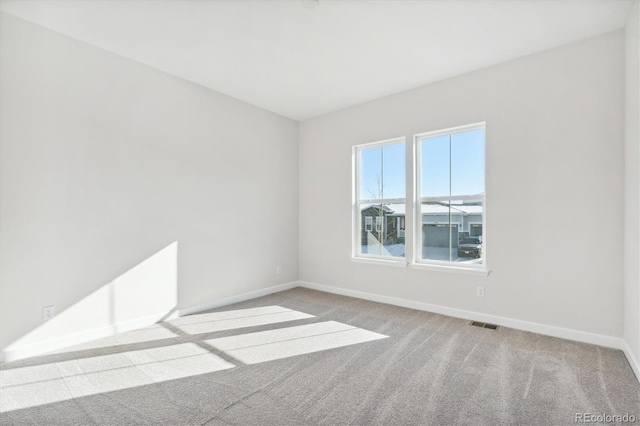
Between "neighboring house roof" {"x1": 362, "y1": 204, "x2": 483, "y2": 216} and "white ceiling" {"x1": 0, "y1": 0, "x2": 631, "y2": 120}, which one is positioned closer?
"white ceiling" {"x1": 0, "y1": 0, "x2": 631, "y2": 120}

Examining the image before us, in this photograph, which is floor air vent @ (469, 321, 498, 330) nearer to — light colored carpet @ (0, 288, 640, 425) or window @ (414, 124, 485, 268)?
light colored carpet @ (0, 288, 640, 425)

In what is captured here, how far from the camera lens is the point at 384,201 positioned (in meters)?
4.43

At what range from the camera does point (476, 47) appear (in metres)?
3.02

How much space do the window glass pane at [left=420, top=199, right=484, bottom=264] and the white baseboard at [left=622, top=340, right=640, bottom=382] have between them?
1335mm

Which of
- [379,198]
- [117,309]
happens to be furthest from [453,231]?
[117,309]

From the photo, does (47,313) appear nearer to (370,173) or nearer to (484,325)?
(370,173)

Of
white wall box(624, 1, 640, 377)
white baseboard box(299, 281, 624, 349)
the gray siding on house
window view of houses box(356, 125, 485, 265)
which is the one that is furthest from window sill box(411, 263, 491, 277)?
white wall box(624, 1, 640, 377)

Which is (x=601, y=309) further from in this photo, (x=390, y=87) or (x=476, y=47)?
(x=390, y=87)

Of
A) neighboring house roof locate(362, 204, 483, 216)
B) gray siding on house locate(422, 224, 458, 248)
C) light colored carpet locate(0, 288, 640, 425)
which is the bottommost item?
light colored carpet locate(0, 288, 640, 425)

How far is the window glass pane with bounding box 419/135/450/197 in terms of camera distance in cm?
385

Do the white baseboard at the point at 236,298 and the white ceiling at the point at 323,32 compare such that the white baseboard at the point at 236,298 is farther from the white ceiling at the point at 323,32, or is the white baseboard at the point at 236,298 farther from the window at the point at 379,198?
the white ceiling at the point at 323,32

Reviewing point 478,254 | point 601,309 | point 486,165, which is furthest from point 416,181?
point 601,309

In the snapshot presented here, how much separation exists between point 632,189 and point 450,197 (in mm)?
1615

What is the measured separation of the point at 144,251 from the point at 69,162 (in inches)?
44.2
